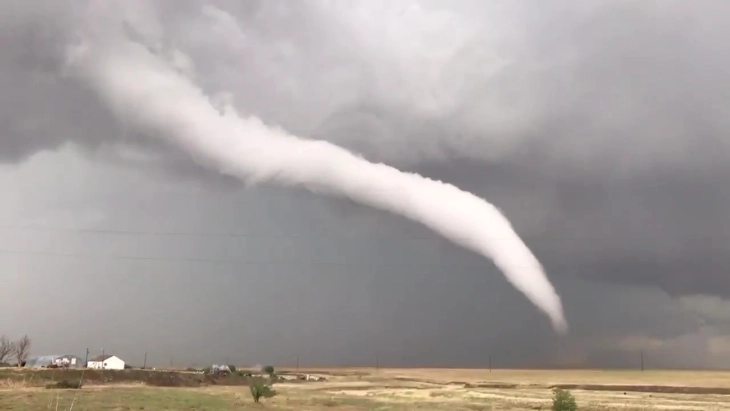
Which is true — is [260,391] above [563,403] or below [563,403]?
above

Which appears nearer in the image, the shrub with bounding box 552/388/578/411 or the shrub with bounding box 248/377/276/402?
the shrub with bounding box 552/388/578/411

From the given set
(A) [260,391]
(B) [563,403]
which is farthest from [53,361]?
(B) [563,403]

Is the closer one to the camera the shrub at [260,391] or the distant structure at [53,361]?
the shrub at [260,391]

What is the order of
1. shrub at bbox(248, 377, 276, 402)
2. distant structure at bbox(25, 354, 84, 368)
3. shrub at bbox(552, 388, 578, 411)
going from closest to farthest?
1. shrub at bbox(552, 388, 578, 411)
2. shrub at bbox(248, 377, 276, 402)
3. distant structure at bbox(25, 354, 84, 368)

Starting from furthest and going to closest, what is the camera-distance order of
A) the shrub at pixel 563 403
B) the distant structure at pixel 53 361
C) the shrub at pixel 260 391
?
the distant structure at pixel 53 361 < the shrub at pixel 260 391 < the shrub at pixel 563 403

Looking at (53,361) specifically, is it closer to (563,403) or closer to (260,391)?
(260,391)

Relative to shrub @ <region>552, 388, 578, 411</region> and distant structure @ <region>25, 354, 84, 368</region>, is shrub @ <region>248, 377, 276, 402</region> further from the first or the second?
distant structure @ <region>25, 354, 84, 368</region>

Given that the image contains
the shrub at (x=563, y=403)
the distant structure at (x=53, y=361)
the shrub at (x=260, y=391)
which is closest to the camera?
the shrub at (x=563, y=403)

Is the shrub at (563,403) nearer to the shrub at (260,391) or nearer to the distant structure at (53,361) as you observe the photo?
the shrub at (260,391)

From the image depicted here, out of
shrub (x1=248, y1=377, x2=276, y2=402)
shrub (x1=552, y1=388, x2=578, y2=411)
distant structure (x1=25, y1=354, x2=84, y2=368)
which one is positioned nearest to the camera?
shrub (x1=552, y1=388, x2=578, y2=411)

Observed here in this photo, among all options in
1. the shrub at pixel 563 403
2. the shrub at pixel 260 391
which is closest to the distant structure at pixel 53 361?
the shrub at pixel 260 391

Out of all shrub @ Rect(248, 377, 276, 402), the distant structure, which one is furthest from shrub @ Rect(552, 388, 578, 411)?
the distant structure

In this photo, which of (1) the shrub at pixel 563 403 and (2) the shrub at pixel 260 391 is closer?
(1) the shrub at pixel 563 403

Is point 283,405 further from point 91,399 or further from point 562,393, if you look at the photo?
point 562,393
